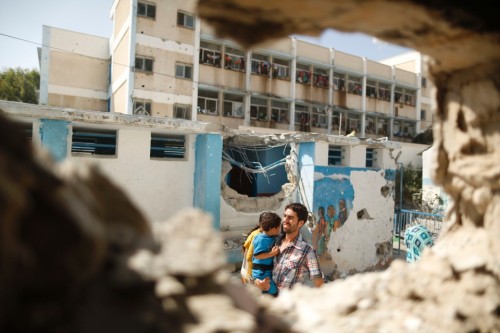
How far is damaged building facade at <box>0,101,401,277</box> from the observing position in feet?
24.5

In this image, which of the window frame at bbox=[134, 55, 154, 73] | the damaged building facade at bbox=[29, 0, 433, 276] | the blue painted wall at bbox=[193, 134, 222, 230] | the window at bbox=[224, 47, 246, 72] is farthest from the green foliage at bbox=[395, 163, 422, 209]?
the window frame at bbox=[134, 55, 154, 73]

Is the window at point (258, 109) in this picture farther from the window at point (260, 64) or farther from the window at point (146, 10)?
the window at point (146, 10)

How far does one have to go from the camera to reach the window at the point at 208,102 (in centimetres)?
1852

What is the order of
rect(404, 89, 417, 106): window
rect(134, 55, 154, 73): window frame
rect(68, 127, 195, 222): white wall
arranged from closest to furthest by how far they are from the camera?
rect(68, 127, 195, 222): white wall → rect(134, 55, 154, 73): window frame → rect(404, 89, 417, 106): window

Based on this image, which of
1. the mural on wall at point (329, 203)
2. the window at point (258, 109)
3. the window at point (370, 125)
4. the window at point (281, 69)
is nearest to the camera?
the mural on wall at point (329, 203)

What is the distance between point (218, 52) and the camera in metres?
18.6

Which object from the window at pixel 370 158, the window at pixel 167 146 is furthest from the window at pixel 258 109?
the window at pixel 167 146

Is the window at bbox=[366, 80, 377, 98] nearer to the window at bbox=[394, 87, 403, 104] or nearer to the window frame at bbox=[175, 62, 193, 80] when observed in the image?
the window at bbox=[394, 87, 403, 104]

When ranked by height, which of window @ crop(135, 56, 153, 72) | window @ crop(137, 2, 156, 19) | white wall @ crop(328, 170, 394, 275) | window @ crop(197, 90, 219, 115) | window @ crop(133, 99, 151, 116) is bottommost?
white wall @ crop(328, 170, 394, 275)

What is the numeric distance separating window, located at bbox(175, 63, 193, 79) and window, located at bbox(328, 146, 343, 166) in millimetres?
9442

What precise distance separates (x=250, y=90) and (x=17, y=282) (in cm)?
1954

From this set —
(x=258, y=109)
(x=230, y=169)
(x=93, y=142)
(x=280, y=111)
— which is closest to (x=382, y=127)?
(x=280, y=111)

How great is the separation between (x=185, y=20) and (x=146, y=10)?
75.5 inches

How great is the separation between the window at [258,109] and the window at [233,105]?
69 cm
